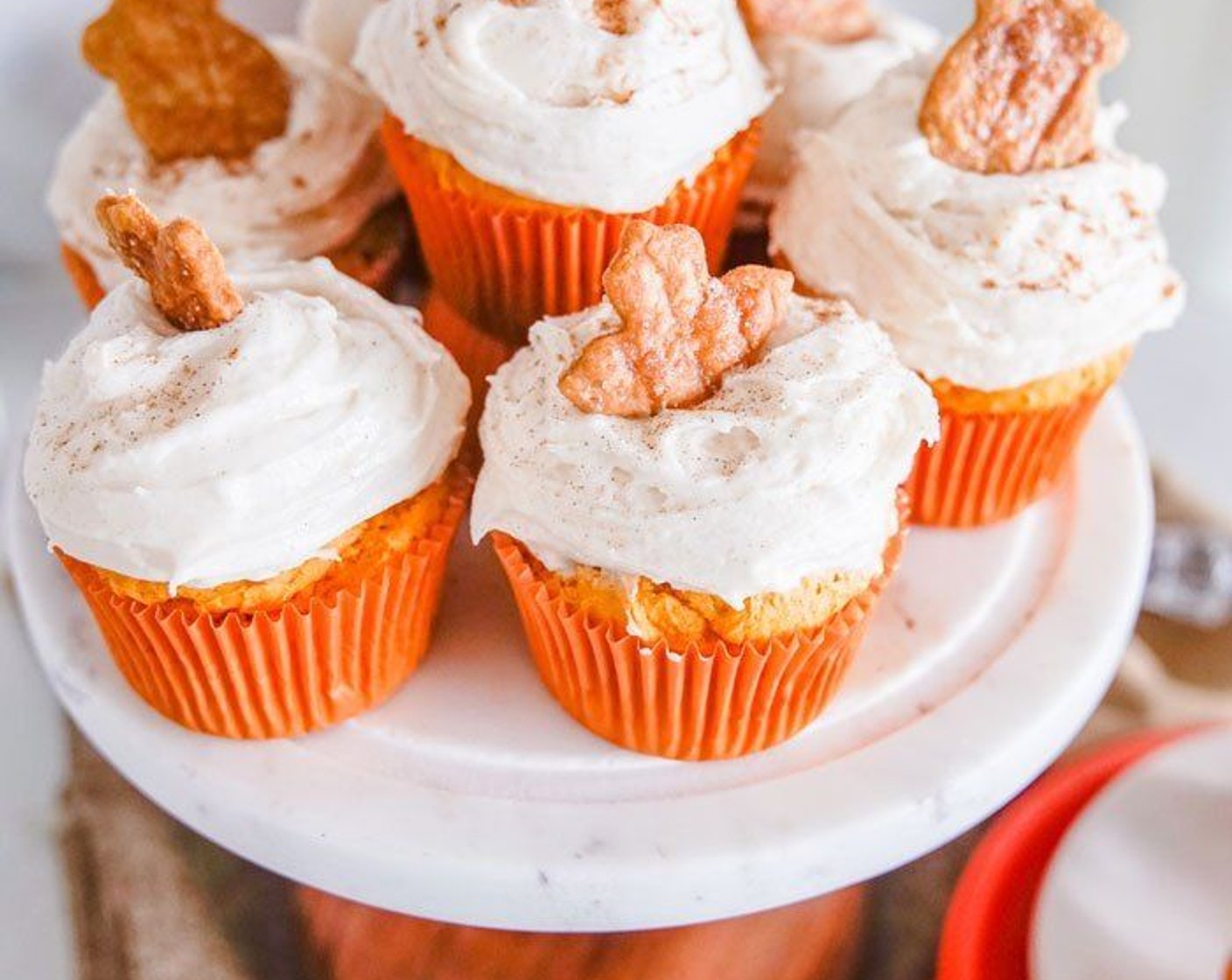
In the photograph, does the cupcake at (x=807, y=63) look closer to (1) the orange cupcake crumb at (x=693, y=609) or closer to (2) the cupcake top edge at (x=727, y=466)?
(2) the cupcake top edge at (x=727, y=466)

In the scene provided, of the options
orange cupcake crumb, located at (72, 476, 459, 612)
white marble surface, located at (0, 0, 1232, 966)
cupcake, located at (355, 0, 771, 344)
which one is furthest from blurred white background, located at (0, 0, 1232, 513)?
orange cupcake crumb, located at (72, 476, 459, 612)

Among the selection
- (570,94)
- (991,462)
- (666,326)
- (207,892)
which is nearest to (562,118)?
(570,94)

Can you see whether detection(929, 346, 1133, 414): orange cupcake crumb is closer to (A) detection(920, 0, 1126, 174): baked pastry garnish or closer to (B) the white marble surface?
(A) detection(920, 0, 1126, 174): baked pastry garnish

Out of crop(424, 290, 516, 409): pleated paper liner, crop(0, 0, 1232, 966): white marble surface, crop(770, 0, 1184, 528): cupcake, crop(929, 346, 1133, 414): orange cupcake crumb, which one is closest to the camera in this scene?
crop(770, 0, 1184, 528): cupcake

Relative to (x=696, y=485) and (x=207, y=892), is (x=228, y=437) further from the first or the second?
(x=207, y=892)

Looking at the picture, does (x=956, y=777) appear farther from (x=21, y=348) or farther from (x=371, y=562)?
(x=21, y=348)

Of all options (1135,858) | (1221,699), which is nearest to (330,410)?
(1135,858)

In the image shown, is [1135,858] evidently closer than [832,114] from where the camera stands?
Yes
